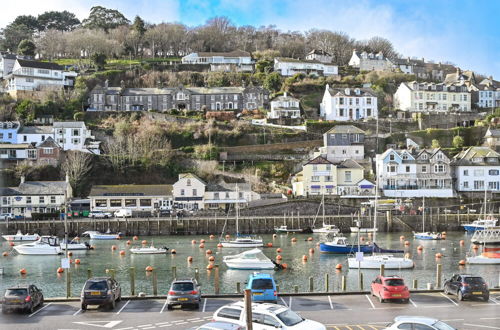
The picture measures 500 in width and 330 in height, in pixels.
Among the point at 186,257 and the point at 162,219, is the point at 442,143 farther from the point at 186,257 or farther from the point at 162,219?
the point at 186,257

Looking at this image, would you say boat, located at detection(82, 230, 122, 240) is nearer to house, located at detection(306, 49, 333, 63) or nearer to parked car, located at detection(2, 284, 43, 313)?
parked car, located at detection(2, 284, 43, 313)

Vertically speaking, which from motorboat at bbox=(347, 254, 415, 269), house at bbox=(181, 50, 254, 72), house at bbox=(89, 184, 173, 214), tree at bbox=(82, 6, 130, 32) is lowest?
motorboat at bbox=(347, 254, 415, 269)

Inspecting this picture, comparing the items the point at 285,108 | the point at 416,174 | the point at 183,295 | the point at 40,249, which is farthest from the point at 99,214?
the point at 183,295

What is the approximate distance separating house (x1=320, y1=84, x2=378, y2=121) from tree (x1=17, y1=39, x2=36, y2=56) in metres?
61.4

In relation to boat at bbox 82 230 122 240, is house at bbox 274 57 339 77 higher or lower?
higher

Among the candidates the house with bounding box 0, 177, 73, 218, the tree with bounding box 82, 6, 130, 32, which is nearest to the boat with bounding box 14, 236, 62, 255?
the house with bounding box 0, 177, 73, 218

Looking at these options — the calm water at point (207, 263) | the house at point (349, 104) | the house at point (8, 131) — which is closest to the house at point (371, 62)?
the house at point (349, 104)

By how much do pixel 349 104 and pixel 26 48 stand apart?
216ft

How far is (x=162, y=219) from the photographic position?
6931 centimetres

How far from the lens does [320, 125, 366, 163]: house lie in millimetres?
86800

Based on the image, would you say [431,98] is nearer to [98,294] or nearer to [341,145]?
[341,145]

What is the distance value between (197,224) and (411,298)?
149ft

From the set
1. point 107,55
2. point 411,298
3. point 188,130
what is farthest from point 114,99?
point 411,298

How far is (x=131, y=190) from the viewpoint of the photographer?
76688 millimetres
